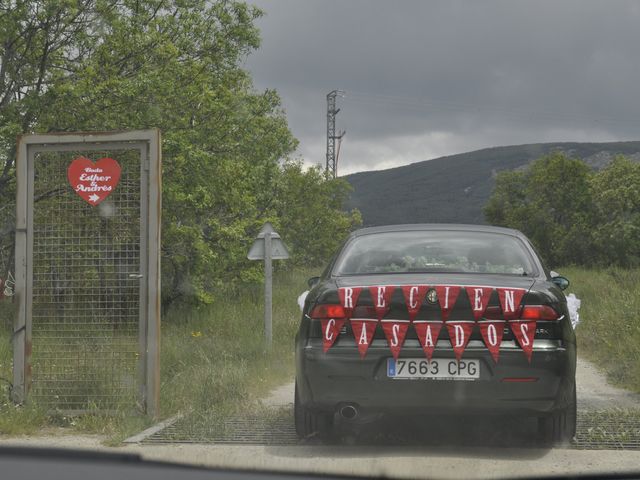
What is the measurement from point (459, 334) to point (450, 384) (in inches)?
12.4

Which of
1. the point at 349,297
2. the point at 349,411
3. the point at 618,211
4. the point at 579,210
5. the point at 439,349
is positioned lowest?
the point at 349,411

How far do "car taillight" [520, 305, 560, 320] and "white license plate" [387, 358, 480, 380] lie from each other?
1.42 ft

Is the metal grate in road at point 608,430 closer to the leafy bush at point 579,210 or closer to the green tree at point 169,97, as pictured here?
the green tree at point 169,97

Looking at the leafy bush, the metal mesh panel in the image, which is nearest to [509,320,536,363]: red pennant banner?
the metal mesh panel

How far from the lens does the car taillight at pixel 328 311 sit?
5734 mm

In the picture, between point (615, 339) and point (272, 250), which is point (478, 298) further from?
point (272, 250)

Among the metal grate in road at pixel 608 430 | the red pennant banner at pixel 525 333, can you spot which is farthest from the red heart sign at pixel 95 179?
the metal grate in road at pixel 608 430

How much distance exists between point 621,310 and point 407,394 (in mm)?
10372

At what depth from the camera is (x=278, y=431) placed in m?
6.82

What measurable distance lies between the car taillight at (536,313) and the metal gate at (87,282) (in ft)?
10.2

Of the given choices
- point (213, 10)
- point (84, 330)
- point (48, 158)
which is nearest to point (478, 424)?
point (84, 330)

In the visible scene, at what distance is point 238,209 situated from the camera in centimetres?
2431

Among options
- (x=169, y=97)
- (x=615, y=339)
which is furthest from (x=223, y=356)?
(x=169, y=97)

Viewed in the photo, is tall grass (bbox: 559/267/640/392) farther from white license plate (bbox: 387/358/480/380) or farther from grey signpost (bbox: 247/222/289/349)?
grey signpost (bbox: 247/222/289/349)
